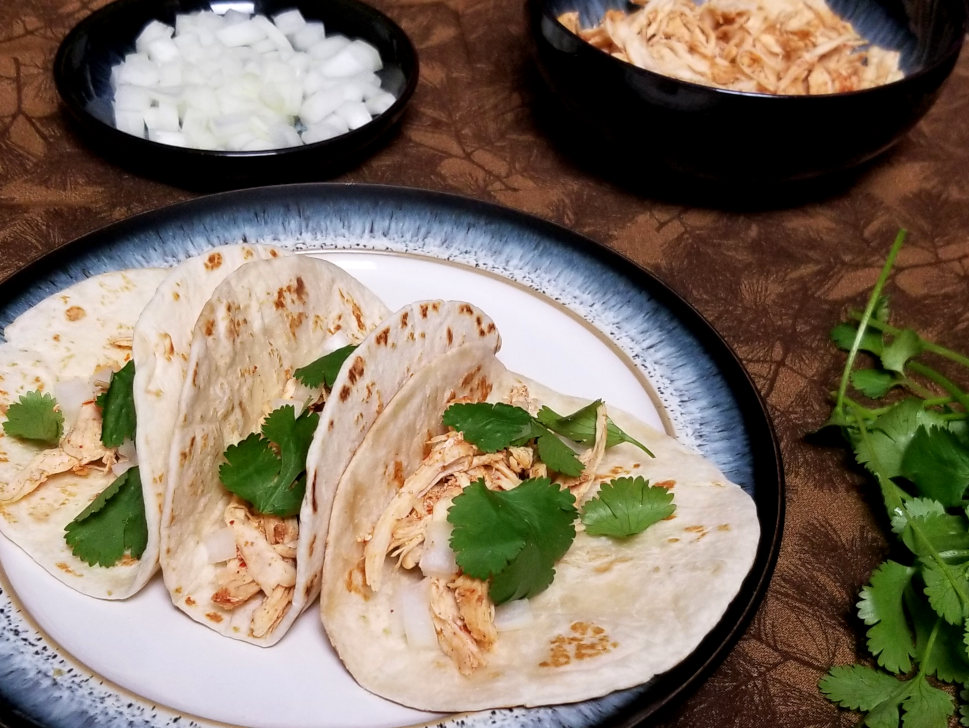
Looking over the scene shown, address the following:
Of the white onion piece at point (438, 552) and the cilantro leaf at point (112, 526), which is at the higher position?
the cilantro leaf at point (112, 526)

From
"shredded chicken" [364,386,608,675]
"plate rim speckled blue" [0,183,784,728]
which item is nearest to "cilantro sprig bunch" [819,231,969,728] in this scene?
"plate rim speckled blue" [0,183,784,728]

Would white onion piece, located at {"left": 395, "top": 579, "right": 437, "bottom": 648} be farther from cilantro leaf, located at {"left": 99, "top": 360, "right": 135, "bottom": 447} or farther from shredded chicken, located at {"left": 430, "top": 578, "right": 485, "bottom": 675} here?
cilantro leaf, located at {"left": 99, "top": 360, "right": 135, "bottom": 447}

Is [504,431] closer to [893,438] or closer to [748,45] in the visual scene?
[893,438]

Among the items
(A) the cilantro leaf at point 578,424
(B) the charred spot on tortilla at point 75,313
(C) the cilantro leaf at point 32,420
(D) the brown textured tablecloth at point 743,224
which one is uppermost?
(B) the charred spot on tortilla at point 75,313

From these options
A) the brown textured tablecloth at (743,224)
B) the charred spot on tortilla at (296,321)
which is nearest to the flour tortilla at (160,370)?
the charred spot on tortilla at (296,321)

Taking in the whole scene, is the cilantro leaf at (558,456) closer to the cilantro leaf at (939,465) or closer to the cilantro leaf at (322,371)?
the cilantro leaf at (322,371)

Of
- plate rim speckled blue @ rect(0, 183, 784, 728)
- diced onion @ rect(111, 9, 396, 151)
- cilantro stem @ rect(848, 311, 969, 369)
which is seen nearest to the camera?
plate rim speckled blue @ rect(0, 183, 784, 728)
